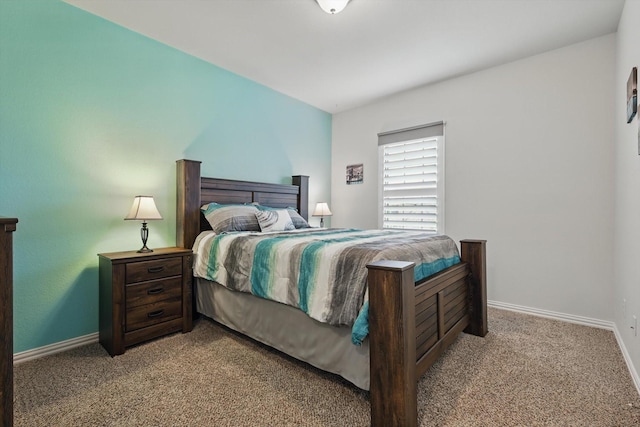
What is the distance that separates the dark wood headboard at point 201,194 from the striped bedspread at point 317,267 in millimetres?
469

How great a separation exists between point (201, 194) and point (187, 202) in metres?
0.22

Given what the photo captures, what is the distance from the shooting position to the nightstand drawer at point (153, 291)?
2180 mm

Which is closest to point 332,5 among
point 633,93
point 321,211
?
point 633,93

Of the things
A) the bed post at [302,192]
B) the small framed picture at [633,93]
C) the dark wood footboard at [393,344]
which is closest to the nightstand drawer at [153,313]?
the dark wood footboard at [393,344]

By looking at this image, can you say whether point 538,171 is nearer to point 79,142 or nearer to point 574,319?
point 574,319

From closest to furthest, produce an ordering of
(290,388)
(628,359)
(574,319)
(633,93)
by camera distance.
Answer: (290,388), (633,93), (628,359), (574,319)

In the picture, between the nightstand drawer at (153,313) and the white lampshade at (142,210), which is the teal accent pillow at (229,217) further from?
the nightstand drawer at (153,313)

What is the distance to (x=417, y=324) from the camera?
1541 mm

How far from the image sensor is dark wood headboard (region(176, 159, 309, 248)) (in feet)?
9.23

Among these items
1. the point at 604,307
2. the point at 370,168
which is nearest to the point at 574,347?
the point at 604,307

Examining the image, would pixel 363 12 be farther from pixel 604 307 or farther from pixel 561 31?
pixel 604 307

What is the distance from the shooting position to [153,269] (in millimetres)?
2307

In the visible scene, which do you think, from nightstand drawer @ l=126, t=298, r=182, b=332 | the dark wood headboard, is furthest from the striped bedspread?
the dark wood headboard

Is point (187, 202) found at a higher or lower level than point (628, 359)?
higher
